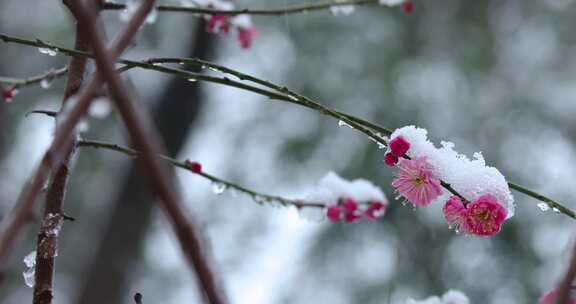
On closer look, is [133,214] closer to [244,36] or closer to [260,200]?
[244,36]

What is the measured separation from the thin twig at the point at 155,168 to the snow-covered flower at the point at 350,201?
0.60m

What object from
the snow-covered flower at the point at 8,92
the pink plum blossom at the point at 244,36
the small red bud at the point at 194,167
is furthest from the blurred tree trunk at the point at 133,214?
the small red bud at the point at 194,167

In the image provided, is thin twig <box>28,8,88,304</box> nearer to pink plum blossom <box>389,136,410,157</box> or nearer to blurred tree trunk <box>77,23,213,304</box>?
pink plum blossom <box>389,136,410,157</box>

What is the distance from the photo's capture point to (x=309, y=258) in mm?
4145

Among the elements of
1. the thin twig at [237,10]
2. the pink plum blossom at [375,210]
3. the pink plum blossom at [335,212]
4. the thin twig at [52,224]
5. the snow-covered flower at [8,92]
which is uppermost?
the thin twig at [237,10]

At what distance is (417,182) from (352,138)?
11.0 ft

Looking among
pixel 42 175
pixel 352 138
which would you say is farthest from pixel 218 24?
pixel 352 138

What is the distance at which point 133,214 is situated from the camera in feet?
14.6

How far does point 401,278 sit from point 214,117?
79.0 inches

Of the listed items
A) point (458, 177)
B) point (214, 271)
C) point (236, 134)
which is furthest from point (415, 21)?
point (214, 271)

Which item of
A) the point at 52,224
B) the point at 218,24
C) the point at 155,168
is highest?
the point at 218,24

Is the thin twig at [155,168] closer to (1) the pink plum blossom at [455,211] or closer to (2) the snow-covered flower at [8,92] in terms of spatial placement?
(1) the pink plum blossom at [455,211]

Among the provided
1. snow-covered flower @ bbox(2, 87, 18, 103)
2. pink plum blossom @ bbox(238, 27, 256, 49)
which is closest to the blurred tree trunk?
pink plum blossom @ bbox(238, 27, 256, 49)

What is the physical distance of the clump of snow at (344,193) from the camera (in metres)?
0.96
